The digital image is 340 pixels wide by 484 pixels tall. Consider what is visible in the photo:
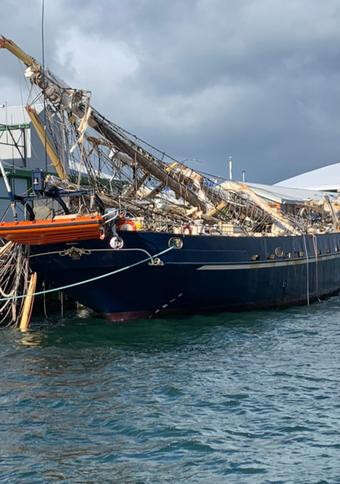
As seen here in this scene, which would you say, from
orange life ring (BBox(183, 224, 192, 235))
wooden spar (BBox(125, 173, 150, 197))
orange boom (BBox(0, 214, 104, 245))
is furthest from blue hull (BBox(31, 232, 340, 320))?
wooden spar (BBox(125, 173, 150, 197))

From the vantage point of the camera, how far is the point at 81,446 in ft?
32.3

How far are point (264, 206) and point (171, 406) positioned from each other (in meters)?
17.1

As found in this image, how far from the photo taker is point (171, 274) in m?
20.7

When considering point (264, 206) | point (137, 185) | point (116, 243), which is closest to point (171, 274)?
point (116, 243)

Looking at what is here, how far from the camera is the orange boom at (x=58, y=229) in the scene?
18.1 metres

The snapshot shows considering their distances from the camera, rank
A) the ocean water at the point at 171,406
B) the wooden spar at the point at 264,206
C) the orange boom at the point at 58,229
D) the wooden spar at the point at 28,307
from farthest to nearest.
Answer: the wooden spar at the point at 264,206
the wooden spar at the point at 28,307
the orange boom at the point at 58,229
the ocean water at the point at 171,406

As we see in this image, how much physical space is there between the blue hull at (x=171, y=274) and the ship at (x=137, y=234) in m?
0.04

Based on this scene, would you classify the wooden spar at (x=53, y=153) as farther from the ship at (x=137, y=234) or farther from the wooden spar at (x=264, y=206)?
the wooden spar at (x=264, y=206)

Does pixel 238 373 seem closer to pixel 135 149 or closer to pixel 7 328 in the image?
pixel 7 328

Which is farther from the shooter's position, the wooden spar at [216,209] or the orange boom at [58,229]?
the wooden spar at [216,209]

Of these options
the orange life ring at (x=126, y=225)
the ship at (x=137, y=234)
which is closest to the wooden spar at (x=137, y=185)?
the ship at (x=137, y=234)

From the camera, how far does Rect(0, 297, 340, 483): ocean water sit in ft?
29.6

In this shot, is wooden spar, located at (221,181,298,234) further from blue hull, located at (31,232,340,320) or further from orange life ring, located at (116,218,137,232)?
orange life ring, located at (116,218,137,232)

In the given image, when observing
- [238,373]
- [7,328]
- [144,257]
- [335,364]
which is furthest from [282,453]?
[7,328]
